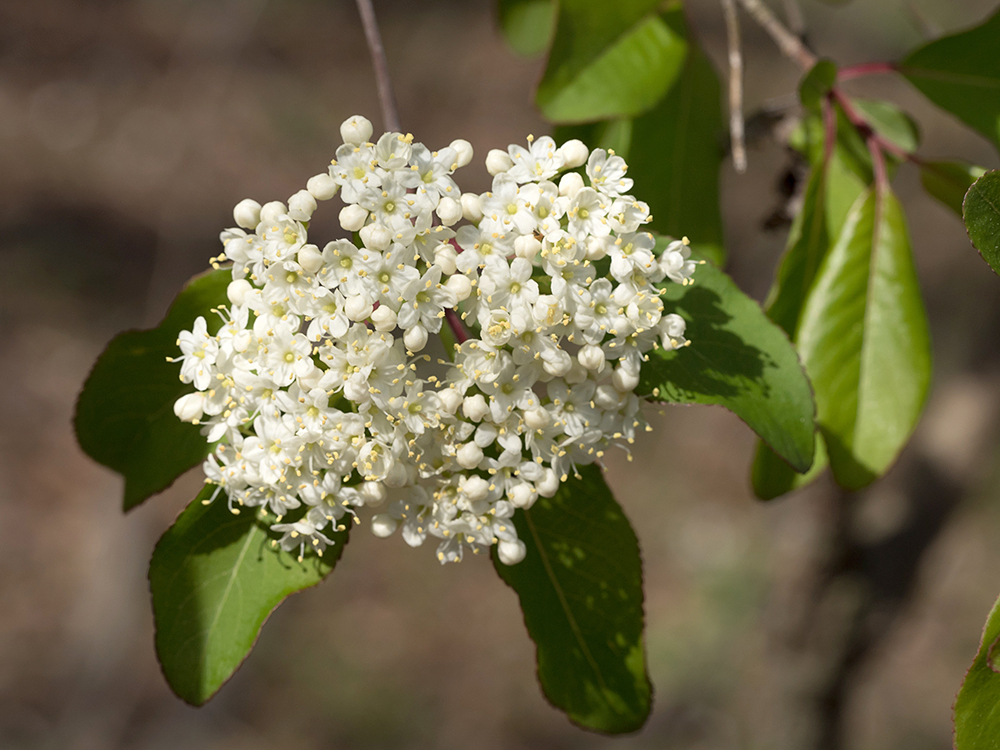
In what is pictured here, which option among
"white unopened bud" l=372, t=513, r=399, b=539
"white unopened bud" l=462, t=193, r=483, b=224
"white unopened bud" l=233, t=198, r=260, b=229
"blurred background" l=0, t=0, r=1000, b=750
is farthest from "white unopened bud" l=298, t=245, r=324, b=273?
"blurred background" l=0, t=0, r=1000, b=750

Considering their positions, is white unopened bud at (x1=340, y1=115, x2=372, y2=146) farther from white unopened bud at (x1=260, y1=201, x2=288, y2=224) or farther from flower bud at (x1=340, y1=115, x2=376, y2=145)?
white unopened bud at (x1=260, y1=201, x2=288, y2=224)

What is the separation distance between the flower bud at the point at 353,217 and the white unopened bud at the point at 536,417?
0.36 metres

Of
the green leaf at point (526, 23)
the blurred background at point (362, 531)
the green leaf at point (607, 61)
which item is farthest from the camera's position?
the blurred background at point (362, 531)

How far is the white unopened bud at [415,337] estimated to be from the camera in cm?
111

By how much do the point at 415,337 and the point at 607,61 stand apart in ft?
2.74

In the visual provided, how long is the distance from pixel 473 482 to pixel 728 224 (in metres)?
6.91

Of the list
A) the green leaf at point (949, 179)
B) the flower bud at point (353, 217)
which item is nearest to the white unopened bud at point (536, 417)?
the flower bud at point (353, 217)

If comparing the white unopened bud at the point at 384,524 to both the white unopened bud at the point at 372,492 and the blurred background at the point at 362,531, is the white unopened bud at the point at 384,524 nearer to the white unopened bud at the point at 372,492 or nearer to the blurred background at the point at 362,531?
the white unopened bud at the point at 372,492

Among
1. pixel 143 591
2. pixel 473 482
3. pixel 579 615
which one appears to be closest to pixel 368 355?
pixel 473 482

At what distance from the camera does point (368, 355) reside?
109 centimetres

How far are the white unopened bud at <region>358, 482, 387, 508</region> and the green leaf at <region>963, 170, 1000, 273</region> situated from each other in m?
0.88

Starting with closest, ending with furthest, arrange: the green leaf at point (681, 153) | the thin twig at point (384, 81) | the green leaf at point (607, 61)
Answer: the thin twig at point (384, 81)
the green leaf at point (607, 61)
the green leaf at point (681, 153)

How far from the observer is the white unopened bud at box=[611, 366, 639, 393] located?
1.19 m

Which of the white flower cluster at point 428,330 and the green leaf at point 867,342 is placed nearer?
the white flower cluster at point 428,330
